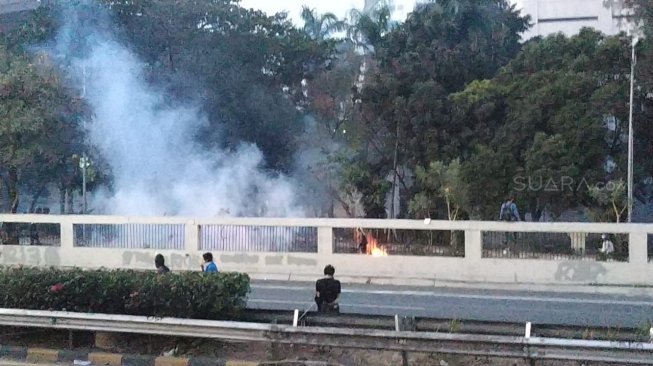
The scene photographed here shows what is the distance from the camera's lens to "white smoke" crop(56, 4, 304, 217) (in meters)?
29.8

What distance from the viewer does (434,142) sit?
93.7 feet

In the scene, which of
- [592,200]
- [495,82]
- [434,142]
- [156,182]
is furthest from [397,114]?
[156,182]

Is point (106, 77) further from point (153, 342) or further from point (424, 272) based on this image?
point (153, 342)

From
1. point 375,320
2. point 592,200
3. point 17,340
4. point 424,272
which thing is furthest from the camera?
point 592,200

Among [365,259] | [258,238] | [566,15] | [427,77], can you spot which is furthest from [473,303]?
[566,15]

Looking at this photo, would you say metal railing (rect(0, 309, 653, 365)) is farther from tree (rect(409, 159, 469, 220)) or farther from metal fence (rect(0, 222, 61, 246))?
tree (rect(409, 159, 469, 220))

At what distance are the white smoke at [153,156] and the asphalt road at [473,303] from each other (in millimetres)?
14210

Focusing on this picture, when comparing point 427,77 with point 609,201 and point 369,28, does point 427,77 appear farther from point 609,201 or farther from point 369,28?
point 609,201

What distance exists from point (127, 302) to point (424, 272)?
862 centimetres

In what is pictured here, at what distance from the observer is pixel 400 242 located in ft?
53.3

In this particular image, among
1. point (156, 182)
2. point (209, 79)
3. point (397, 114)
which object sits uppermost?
point (209, 79)

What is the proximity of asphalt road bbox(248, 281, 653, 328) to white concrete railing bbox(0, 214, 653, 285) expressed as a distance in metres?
0.43

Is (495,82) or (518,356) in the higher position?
(495,82)

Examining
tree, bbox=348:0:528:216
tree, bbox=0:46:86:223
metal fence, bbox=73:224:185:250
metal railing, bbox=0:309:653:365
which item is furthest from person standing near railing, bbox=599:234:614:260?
tree, bbox=0:46:86:223
